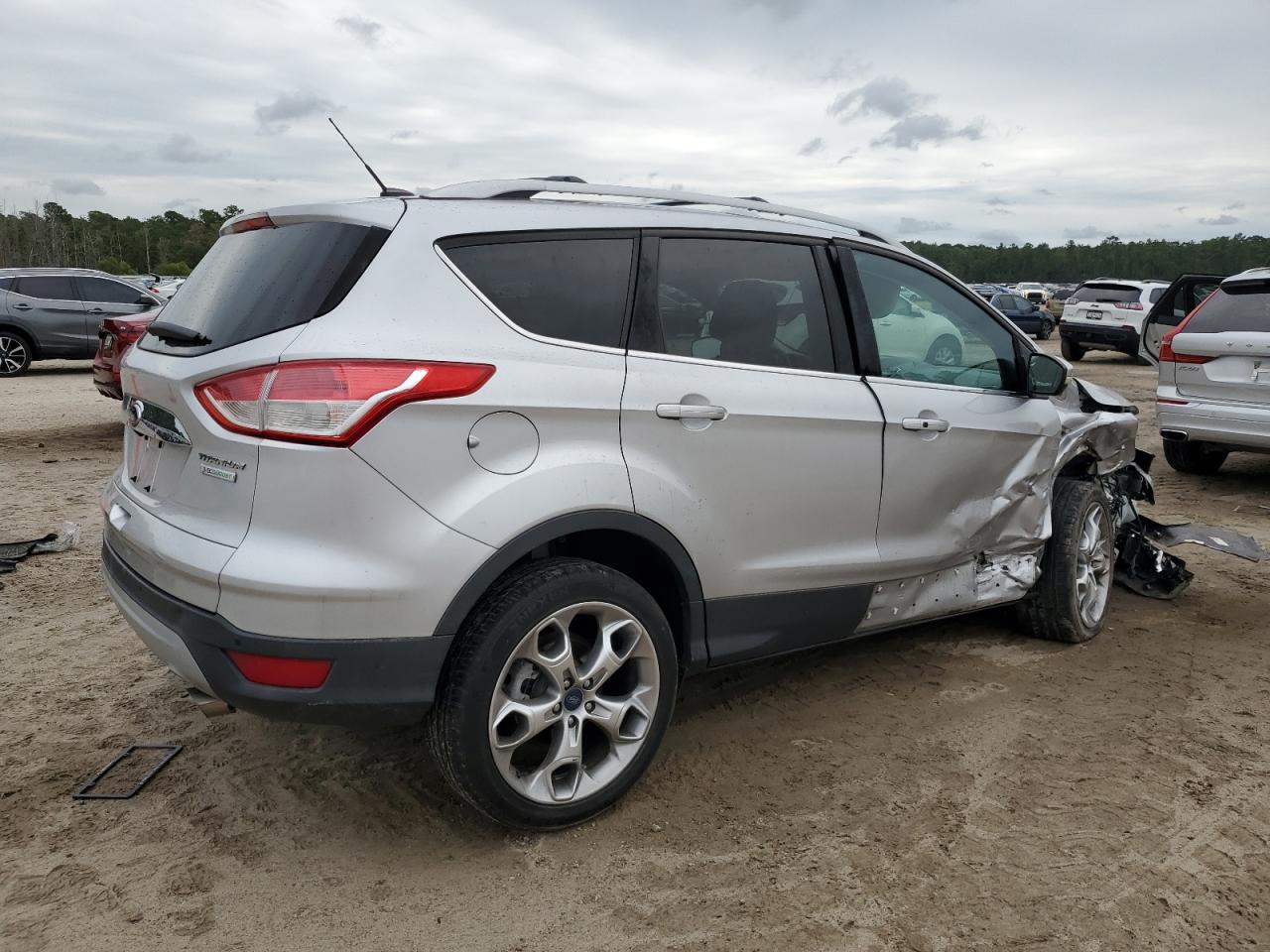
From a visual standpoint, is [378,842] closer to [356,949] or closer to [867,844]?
[356,949]

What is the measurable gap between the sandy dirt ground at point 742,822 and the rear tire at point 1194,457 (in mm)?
4765

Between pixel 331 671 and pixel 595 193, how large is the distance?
163 centimetres

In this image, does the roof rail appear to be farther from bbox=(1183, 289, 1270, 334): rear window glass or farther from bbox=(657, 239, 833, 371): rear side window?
bbox=(1183, 289, 1270, 334): rear window glass

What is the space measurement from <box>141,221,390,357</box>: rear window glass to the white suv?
68.0ft

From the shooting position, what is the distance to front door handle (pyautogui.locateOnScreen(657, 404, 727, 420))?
3080mm

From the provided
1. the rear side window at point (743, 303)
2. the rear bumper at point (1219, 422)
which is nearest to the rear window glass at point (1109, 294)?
the rear bumper at point (1219, 422)

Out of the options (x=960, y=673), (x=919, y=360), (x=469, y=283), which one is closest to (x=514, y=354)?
(x=469, y=283)

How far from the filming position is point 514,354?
2.83m

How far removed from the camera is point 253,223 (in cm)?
318

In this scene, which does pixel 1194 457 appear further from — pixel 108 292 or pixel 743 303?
pixel 108 292

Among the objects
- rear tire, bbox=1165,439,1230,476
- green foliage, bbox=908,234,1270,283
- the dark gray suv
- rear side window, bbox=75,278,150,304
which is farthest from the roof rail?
green foliage, bbox=908,234,1270,283

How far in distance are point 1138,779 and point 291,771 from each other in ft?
8.91

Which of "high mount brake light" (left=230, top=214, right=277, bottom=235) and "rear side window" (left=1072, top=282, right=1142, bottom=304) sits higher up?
"high mount brake light" (left=230, top=214, right=277, bottom=235)

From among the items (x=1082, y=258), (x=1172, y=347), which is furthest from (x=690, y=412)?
(x=1082, y=258)
